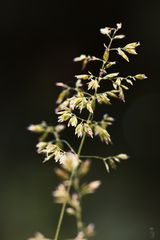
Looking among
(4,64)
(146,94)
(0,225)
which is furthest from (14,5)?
(0,225)

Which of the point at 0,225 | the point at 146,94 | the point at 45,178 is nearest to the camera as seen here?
the point at 0,225

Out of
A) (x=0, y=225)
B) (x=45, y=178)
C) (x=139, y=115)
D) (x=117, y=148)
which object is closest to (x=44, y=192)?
(x=45, y=178)

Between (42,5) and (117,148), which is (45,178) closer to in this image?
(117,148)

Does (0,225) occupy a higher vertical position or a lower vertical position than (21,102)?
lower

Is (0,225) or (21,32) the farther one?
(21,32)

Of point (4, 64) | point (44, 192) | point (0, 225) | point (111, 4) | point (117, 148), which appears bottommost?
point (0, 225)

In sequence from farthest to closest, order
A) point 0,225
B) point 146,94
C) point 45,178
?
point 146,94
point 45,178
point 0,225

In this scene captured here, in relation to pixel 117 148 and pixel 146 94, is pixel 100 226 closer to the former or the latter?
pixel 117 148
